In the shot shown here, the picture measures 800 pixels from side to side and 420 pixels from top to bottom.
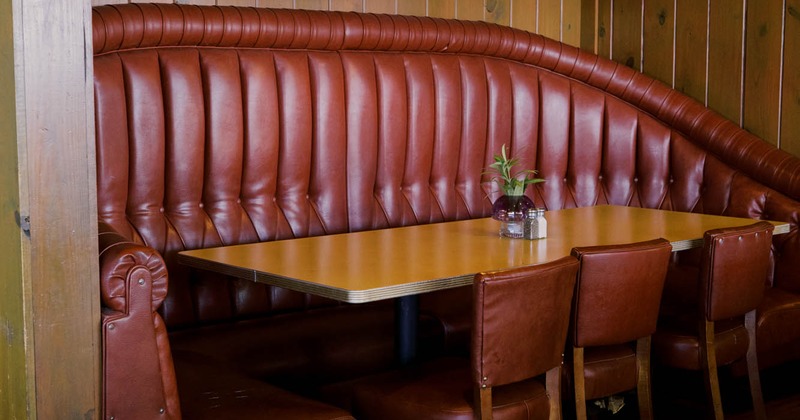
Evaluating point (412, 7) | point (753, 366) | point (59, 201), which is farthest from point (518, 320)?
point (412, 7)

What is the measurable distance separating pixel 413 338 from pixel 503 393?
0.51m

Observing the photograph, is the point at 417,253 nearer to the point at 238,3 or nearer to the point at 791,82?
the point at 238,3

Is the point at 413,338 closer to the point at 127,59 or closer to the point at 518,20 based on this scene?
the point at 127,59

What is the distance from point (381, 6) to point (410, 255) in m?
1.91

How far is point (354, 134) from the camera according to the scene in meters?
4.03

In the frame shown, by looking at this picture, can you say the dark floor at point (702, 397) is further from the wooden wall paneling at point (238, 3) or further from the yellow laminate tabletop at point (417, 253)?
the wooden wall paneling at point (238, 3)

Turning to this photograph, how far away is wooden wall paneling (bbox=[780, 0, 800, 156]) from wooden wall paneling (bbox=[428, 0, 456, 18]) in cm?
159

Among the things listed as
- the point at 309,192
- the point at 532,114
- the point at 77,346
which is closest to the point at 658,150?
the point at 532,114

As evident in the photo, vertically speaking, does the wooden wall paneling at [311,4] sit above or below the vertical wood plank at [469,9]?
below

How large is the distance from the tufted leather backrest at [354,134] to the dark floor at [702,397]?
0.49 meters

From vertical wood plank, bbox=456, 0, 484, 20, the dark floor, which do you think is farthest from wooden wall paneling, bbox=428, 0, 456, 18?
the dark floor

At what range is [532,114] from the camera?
179 inches

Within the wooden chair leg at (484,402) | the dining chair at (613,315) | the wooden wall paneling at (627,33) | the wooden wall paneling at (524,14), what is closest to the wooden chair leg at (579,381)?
the dining chair at (613,315)

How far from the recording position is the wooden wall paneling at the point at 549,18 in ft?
17.1
